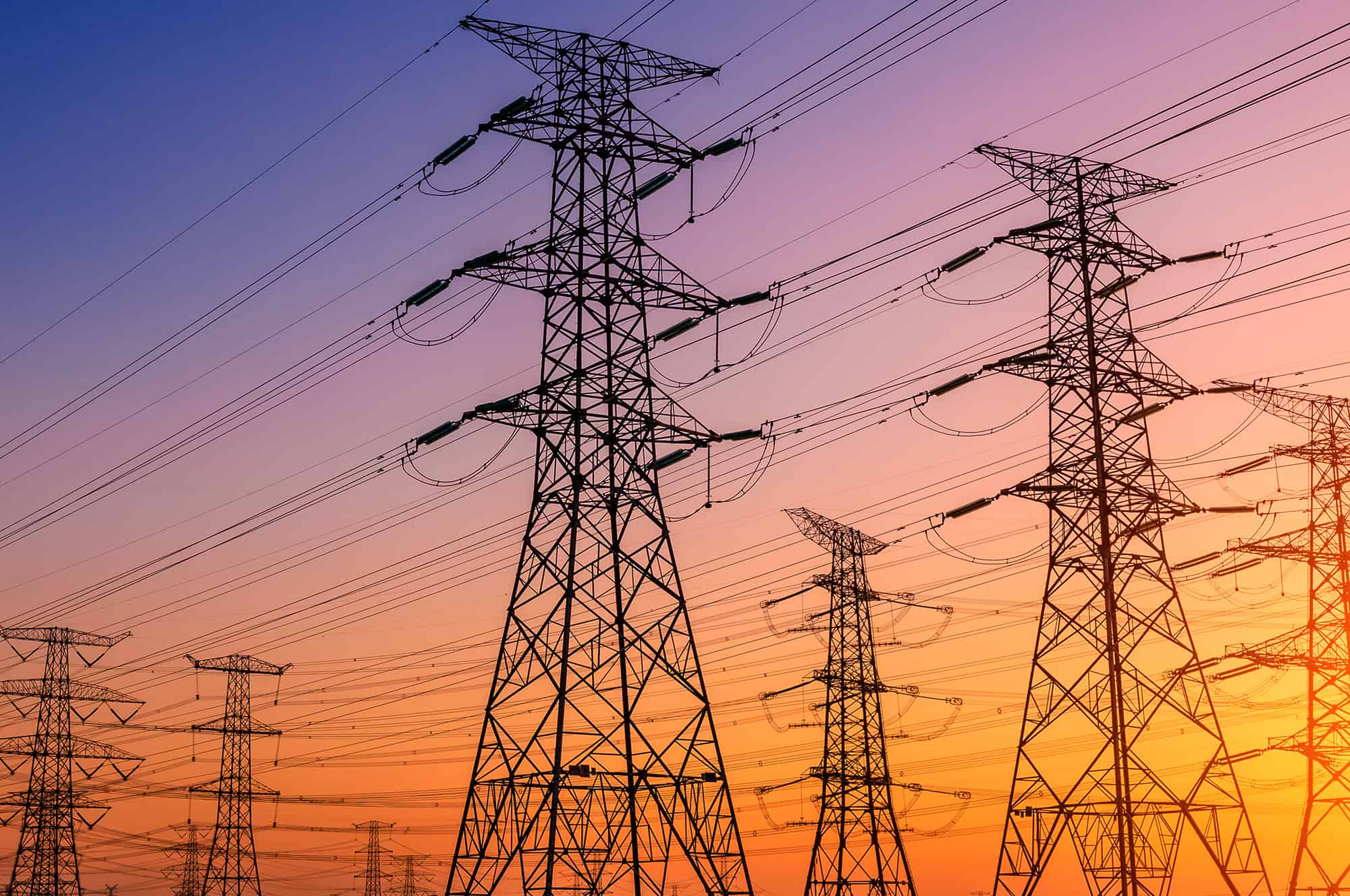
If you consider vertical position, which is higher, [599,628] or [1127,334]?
[1127,334]

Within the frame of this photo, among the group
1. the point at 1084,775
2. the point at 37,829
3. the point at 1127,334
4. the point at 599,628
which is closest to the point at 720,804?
the point at 599,628

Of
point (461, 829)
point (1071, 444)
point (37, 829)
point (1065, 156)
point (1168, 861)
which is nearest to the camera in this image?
point (461, 829)

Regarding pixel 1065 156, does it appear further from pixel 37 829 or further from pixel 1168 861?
pixel 37 829

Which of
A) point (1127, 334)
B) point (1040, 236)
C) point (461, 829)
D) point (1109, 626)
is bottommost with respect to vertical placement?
point (461, 829)

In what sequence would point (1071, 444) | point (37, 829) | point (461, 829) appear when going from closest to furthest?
point (461, 829), point (1071, 444), point (37, 829)

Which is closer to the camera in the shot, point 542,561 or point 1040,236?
point 542,561

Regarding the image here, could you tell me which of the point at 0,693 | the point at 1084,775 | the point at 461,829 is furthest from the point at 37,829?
the point at 1084,775

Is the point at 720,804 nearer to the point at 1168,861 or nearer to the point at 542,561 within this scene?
the point at 542,561

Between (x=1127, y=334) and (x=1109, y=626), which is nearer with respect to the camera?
(x=1109, y=626)

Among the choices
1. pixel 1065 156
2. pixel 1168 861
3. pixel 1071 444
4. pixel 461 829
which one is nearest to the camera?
pixel 461 829
